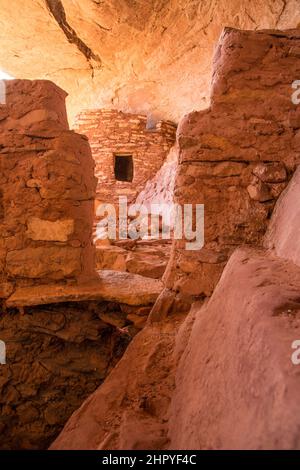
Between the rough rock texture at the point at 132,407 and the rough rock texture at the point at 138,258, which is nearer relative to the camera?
the rough rock texture at the point at 132,407

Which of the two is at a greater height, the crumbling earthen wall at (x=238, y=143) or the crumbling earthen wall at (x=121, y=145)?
the crumbling earthen wall at (x=121, y=145)

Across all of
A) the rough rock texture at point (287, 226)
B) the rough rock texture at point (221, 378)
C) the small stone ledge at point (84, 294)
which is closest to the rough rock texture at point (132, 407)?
the rough rock texture at point (221, 378)

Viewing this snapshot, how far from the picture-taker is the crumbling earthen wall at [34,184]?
242cm

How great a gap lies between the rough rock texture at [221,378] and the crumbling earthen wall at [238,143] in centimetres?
18

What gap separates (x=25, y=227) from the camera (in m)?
2.46

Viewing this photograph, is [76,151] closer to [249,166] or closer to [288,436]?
[249,166]

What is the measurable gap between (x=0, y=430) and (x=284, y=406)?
265cm

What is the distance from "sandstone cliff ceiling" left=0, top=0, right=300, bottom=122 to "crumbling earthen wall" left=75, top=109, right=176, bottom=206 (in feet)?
2.83

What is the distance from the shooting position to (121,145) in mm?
8719

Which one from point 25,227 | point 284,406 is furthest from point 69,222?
point 284,406

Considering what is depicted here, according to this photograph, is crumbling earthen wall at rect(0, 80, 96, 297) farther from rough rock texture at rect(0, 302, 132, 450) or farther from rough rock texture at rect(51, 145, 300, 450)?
rough rock texture at rect(51, 145, 300, 450)

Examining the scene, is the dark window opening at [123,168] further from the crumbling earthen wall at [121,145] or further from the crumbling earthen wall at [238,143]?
the crumbling earthen wall at [238,143]

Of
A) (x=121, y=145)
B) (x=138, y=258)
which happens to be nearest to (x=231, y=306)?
(x=138, y=258)

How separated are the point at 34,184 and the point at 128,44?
711 cm
